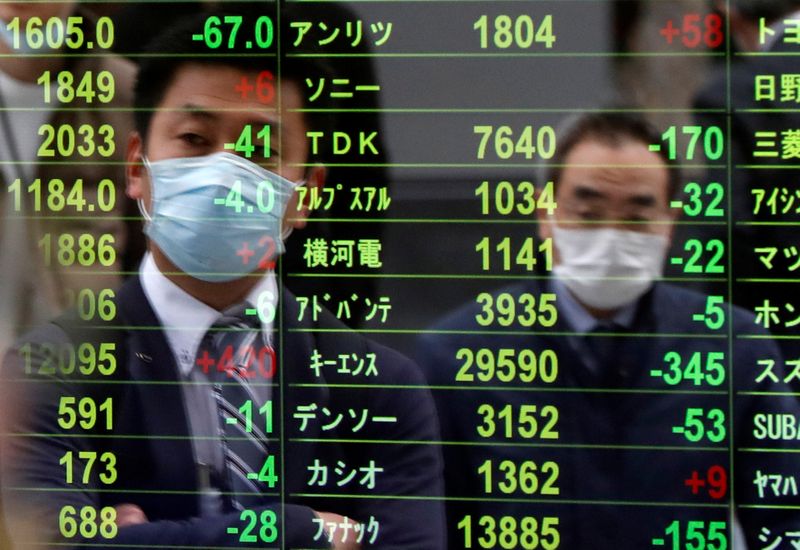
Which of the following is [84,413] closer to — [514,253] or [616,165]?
[514,253]

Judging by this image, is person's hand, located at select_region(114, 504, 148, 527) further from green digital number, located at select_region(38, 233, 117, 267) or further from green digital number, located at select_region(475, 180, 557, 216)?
green digital number, located at select_region(475, 180, 557, 216)

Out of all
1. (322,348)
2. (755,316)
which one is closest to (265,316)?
(322,348)

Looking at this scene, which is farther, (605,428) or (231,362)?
(231,362)

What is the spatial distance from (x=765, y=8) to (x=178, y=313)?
140 cm

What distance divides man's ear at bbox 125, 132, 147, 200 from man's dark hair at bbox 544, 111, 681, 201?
2.90 ft

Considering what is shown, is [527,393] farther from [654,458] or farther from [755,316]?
[755,316]

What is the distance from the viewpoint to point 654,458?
8.21 ft

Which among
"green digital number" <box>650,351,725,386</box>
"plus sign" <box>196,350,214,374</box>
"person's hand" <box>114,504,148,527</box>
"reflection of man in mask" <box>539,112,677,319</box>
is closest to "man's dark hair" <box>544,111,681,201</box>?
"reflection of man in mask" <box>539,112,677,319</box>

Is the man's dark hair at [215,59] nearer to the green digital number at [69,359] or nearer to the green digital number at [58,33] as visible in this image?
the green digital number at [58,33]

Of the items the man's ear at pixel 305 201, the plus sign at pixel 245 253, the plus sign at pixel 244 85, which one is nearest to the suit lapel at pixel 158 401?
the plus sign at pixel 245 253

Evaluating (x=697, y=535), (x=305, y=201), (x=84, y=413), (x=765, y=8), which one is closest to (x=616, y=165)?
(x=765, y=8)

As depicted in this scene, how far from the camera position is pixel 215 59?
2.60 meters

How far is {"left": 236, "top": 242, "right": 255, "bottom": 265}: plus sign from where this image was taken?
260cm

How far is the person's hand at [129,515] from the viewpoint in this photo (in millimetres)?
2652
